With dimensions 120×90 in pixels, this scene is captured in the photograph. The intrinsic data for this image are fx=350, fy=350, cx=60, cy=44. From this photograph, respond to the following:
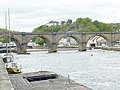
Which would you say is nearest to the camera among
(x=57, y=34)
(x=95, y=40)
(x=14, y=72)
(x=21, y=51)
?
(x=14, y=72)

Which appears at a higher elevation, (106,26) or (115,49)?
(106,26)

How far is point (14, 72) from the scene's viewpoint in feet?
143

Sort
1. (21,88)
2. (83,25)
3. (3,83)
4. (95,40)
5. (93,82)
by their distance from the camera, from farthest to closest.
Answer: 1. (95,40)
2. (83,25)
3. (93,82)
4. (21,88)
5. (3,83)

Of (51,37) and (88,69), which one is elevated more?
(51,37)

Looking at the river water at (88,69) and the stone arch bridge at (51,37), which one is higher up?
the stone arch bridge at (51,37)

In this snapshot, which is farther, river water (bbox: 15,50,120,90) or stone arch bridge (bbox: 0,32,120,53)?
stone arch bridge (bbox: 0,32,120,53)

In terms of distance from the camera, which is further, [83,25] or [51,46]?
[83,25]

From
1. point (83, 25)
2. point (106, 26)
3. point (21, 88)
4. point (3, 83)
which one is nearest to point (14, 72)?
point (21, 88)

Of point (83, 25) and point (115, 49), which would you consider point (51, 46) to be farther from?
point (83, 25)

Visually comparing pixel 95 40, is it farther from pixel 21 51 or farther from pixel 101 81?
pixel 101 81

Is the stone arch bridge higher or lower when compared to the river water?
Result: higher

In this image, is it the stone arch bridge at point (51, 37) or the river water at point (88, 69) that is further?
the stone arch bridge at point (51, 37)

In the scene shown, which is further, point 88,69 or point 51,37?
point 51,37

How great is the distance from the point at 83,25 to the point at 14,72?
443 ft
